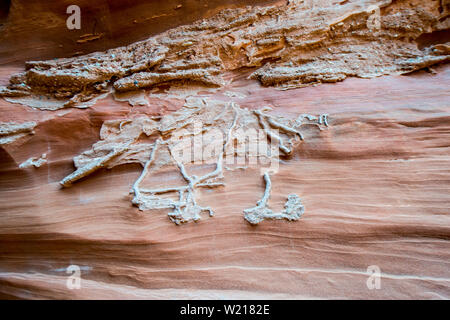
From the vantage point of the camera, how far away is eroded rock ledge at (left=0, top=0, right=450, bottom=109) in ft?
10.3

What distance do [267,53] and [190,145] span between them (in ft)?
6.50

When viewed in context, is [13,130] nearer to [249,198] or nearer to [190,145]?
[190,145]

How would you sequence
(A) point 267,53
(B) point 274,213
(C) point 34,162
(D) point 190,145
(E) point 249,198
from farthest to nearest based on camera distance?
(A) point 267,53, (D) point 190,145, (C) point 34,162, (E) point 249,198, (B) point 274,213

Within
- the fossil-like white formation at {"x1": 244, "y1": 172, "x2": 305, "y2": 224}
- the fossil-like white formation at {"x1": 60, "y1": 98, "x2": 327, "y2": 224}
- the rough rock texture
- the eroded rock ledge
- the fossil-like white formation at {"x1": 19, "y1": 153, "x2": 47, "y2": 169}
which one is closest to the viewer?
the rough rock texture

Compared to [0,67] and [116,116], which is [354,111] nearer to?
[116,116]

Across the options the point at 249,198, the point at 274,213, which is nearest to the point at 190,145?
the point at 249,198

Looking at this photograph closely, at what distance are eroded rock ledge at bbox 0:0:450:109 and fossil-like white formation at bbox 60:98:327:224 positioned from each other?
70cm

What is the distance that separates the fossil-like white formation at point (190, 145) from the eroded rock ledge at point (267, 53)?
2.31 ft

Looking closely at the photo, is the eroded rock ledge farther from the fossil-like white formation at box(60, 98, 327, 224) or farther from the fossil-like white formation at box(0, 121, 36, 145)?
the fossil-like white formation at box(60, 98, 327, 224)

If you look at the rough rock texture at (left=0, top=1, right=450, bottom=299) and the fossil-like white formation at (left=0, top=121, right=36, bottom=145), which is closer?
the rough rock texture at (left=0, top=1, right=450, bottom=299)

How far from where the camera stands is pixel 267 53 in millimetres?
3521

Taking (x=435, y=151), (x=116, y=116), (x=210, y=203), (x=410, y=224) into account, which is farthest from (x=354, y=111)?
(x=116, y=116)

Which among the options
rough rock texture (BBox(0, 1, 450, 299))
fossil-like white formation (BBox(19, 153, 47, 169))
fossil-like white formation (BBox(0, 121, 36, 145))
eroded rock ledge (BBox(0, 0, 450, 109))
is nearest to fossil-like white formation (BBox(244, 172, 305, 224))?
rough rock texture (BBox(0, 1, 450, 299))

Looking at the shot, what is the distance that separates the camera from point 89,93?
3230 millimetres
